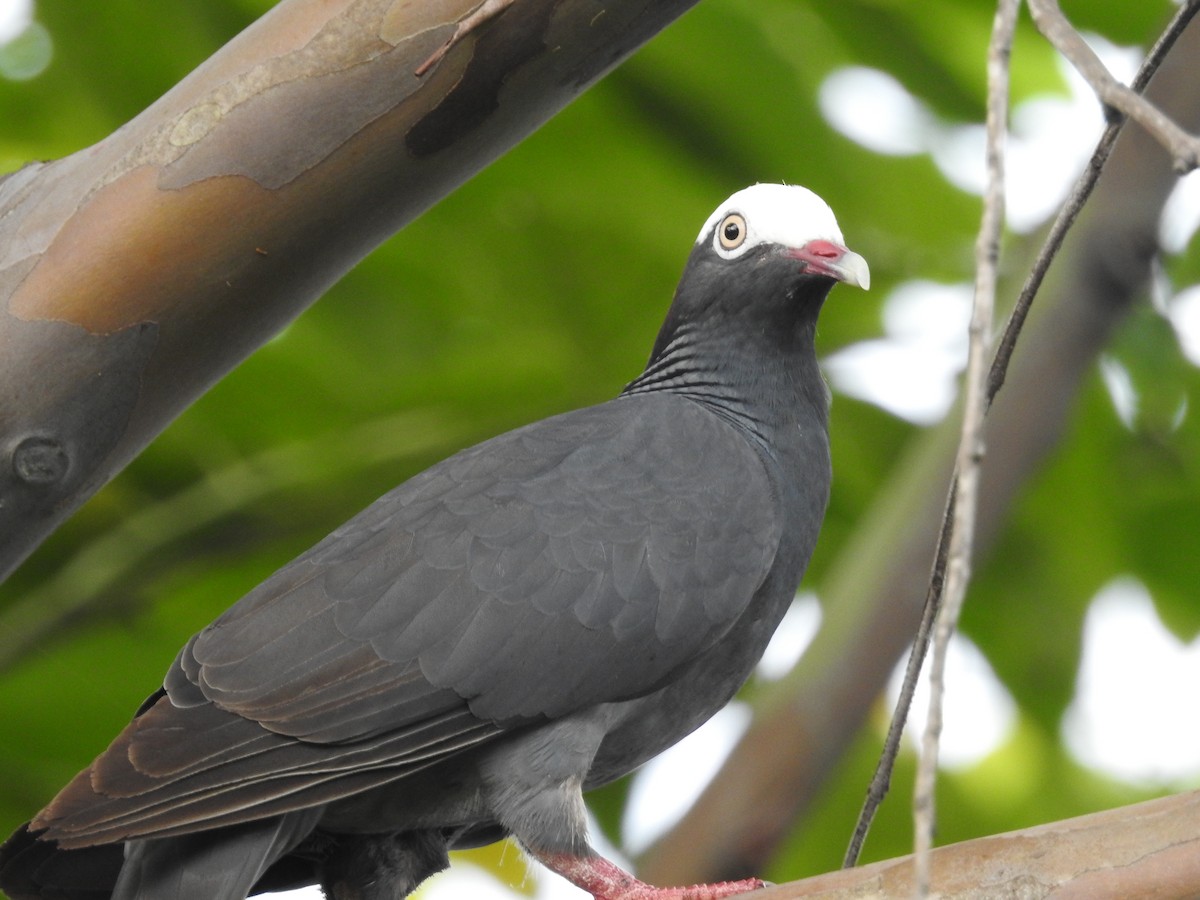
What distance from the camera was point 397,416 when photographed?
4.14 meters

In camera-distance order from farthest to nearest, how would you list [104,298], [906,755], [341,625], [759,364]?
[906,755] < [759,364] < [341,625] < [104,298]

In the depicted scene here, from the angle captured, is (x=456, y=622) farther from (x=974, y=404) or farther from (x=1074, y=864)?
(x=974, y=404)

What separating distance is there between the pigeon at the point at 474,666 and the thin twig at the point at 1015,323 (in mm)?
587

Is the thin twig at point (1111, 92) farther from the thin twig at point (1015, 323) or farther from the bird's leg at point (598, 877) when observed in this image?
the bird's leg at point (598, 877)

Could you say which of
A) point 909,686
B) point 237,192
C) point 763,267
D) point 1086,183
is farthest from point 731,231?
point 1086,183

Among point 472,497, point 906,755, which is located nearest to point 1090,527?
point 906,755

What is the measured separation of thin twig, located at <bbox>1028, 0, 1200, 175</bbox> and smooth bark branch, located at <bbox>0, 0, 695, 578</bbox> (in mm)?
915

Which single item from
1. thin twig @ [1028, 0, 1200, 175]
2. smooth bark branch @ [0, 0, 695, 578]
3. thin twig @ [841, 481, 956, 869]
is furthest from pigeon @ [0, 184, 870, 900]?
thin twig @ [1028, 0, 1200, 175]

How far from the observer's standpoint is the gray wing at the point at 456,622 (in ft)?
7.99

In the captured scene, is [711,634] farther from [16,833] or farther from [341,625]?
[16,833]

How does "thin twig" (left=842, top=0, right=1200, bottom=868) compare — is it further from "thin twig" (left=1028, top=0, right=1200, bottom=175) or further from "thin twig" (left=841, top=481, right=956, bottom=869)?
"thin twig" (left=1028, top=0, right=1200, bottom=175)

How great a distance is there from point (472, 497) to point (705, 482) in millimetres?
442

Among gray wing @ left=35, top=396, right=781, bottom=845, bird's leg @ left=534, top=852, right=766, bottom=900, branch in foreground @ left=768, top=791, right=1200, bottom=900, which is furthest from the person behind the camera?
bird's leg @ left=534, top=852, right=766, bottom=900

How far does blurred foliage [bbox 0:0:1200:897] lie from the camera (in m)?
4.07
